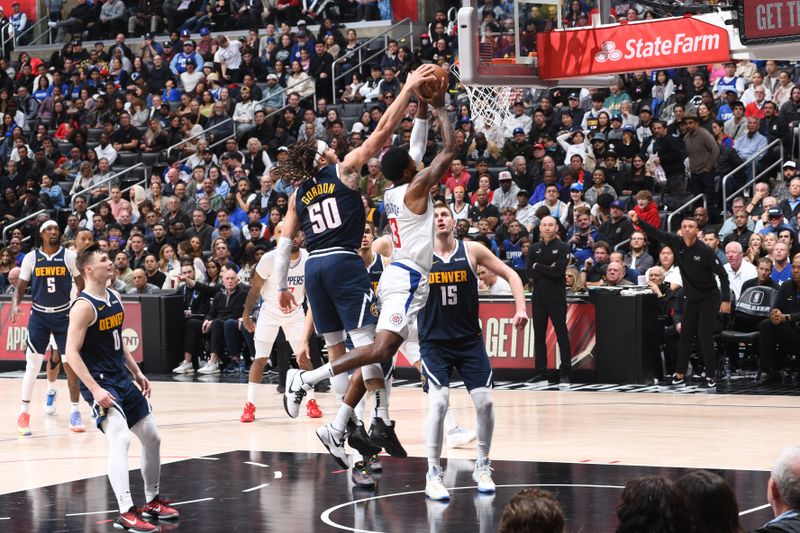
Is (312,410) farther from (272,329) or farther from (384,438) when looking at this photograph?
(384,438)

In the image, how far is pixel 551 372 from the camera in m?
16.0

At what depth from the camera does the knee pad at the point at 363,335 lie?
9.31m

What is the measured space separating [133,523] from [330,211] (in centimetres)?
267

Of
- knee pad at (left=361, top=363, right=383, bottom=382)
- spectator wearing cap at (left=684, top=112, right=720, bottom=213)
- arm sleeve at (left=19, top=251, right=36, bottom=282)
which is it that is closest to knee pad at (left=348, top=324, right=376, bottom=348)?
knee pad at (left=361, top=363, right=383, bottom=382)

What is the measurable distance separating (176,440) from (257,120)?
12710mm

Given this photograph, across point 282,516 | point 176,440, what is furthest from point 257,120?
point 282,516

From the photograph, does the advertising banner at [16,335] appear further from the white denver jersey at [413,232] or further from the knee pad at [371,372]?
the white denver jersey at [413,232]

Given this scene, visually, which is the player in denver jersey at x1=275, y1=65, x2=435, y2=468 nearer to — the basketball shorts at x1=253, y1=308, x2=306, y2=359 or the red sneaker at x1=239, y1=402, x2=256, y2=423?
the red sneaker at x1=239, y1=402, x2=256, y2=423

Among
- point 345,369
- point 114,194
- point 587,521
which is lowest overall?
point 587,521

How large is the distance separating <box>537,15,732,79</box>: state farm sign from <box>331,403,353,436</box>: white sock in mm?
4978

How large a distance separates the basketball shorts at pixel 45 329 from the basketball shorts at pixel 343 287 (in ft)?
15.2

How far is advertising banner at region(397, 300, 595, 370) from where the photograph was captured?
16016 millimetres

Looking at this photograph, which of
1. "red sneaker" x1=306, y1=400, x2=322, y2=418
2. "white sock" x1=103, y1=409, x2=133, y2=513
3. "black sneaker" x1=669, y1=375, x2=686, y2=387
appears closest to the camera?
"white sock" x1=103, y1=409, x2=133, y2=513

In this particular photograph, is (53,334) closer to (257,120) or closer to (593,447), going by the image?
(593,447)
